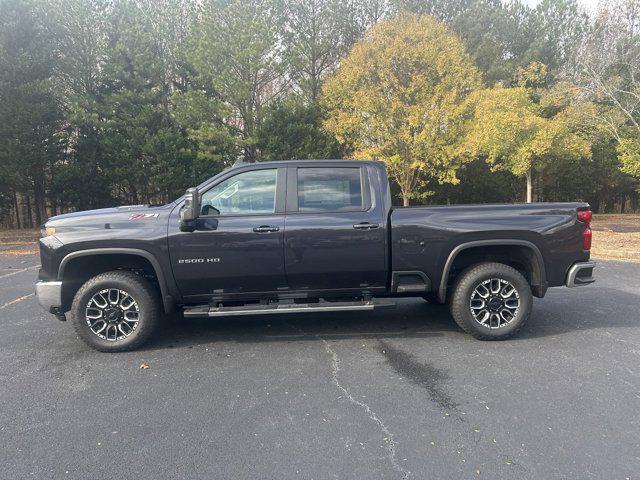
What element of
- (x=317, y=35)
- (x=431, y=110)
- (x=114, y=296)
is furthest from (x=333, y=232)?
(x=317, y=35)

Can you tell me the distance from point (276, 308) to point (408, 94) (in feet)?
49.8

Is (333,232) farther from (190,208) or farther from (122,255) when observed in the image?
(122,255)

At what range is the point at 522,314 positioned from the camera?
4.55 meters

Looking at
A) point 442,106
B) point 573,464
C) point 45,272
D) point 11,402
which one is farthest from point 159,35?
point 573,464

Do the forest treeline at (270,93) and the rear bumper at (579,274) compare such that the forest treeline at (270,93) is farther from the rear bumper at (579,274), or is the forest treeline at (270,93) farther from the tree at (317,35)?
the rear bumper at (579,274)

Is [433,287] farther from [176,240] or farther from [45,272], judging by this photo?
[45,272]

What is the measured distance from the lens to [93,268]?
4.60 meters

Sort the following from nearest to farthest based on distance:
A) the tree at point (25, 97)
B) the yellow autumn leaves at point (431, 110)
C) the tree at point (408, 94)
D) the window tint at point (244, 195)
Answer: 1. the window tint at point (244, 195)
2. the yellow autumn leaves at point (431, 110)
3. the tree at point (408, 94)
4. the tree at point (25, 97)

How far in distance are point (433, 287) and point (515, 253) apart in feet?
3.45

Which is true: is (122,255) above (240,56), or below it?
below

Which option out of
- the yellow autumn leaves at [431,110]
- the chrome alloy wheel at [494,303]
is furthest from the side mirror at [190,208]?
the yellow autumn leaves at [431,110]

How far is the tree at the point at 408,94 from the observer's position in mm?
17125

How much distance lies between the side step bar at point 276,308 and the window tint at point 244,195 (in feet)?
3.33

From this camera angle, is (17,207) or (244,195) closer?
(244,195)
